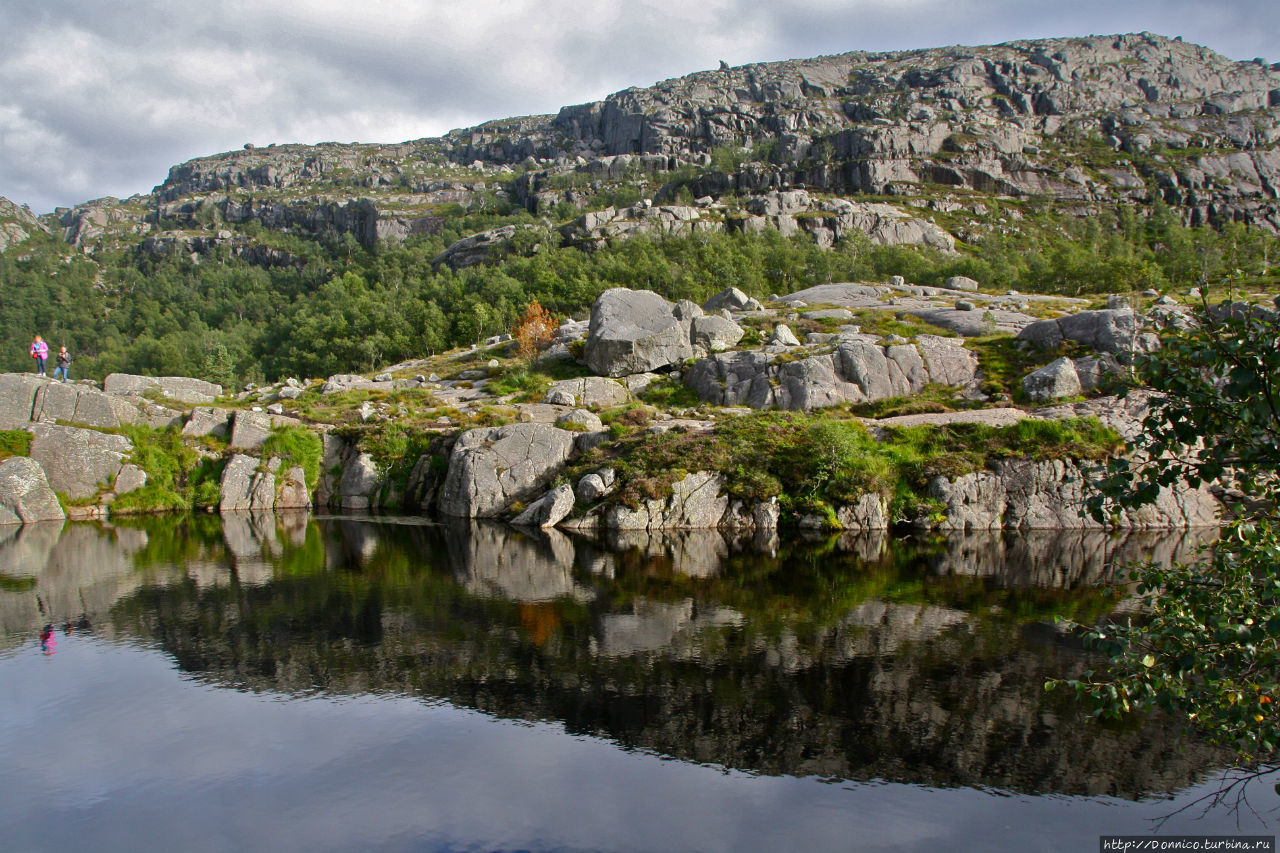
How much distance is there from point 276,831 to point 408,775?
222 cm

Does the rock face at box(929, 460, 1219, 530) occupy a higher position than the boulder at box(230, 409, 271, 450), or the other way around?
the boulder at box(230, 409, 271, 450)

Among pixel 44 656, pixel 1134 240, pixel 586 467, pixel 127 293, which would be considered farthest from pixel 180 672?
pixel 127 293

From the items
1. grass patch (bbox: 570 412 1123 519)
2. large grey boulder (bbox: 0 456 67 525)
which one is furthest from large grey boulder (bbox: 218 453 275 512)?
grass patch (bbox: 570 412 1123 519)

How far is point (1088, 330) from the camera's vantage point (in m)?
55.0

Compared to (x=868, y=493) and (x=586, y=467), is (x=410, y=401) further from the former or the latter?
A: (x=868, y=493)

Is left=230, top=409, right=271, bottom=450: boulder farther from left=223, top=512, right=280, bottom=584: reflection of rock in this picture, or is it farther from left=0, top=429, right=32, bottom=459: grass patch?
left=0, top=429, right=32, bottom=459: grass patch

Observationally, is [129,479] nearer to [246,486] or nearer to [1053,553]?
[246,486]

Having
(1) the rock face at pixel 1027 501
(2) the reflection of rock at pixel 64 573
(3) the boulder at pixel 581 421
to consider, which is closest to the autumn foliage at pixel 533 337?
(3) the boulder at pixel 581 421

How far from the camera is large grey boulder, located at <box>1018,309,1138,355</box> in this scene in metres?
52.1

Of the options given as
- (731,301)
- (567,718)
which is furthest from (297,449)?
(731,301)

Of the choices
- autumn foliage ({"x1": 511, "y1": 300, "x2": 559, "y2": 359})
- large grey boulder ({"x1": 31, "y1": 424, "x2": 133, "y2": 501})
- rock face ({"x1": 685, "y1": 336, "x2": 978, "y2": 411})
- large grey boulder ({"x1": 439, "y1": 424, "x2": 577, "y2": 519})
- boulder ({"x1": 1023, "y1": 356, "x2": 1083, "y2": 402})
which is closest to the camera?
large grey boulder ({"x1": 31, "y1": 424, "x2": 133, "y2": 501})

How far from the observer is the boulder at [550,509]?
40.1 metres

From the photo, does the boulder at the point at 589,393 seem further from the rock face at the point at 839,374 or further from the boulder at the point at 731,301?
the boulder at the point at 731,301

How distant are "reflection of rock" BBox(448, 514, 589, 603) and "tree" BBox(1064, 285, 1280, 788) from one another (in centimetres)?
1966
